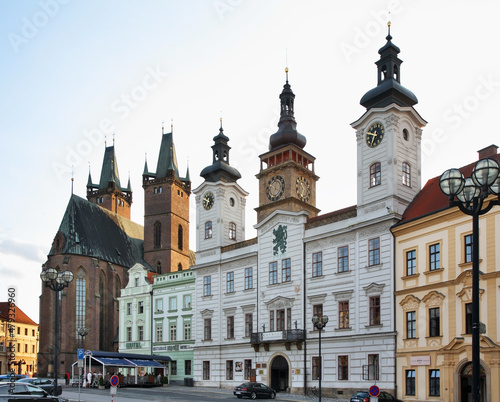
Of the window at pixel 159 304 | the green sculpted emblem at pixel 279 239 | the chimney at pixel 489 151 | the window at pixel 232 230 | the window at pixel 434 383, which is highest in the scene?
the chimney at pixel 489 151

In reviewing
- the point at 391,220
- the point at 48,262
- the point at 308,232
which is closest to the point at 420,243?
the point at 391,220

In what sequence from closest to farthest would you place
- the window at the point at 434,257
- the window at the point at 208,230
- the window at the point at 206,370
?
the window at the point at 434,257 < the window at the point at 206,370 < the window at the point at 208,230

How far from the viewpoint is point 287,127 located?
169 feet

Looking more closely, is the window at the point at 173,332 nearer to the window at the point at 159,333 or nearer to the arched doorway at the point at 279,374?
the window at the point at 159,333

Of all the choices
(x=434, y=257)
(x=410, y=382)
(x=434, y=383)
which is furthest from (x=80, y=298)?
(x=434, y=383)

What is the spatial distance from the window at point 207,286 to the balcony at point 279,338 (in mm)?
7505

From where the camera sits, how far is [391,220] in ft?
123

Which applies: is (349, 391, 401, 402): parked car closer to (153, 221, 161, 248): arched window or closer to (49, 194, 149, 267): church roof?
(49, 194, 149, 267): church roof

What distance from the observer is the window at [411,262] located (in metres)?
35.6

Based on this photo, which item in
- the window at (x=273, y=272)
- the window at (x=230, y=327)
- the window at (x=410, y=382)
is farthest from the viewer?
the window at (x=230, y=327)

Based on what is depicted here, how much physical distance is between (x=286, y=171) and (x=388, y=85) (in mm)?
12164

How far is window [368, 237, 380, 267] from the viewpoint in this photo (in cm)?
3838

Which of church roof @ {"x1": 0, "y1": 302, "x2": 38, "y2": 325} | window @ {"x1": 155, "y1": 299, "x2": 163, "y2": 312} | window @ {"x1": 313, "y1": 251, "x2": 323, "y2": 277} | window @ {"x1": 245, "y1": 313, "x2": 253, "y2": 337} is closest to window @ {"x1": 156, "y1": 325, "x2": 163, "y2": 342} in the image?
window @ {"x1": 155, "y1": 299, "x2": 163, "y2": 312}

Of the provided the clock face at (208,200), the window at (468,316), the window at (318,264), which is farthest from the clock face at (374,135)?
the clock face at (208,200)
